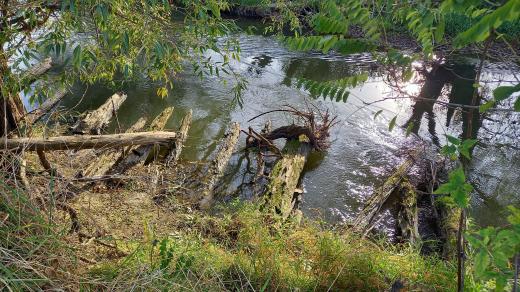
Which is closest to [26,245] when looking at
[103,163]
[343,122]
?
[103,163]

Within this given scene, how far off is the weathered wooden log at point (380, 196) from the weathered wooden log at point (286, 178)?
85cm

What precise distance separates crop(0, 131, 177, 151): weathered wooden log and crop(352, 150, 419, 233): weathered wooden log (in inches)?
104

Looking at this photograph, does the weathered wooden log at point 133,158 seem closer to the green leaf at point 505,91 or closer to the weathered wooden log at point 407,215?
the weathered wooden log at point 407,215

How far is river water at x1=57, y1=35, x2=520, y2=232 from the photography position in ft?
20.8

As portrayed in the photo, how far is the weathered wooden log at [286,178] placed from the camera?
16.5ft

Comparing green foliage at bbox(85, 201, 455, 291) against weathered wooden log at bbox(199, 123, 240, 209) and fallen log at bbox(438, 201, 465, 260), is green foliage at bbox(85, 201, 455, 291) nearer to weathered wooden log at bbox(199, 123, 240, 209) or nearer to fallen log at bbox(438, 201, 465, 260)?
fallen log at bbox(438, 201, 465, 260)

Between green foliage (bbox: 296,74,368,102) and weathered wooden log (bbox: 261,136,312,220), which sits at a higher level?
green foliage (bbox: 296,74,368,102)

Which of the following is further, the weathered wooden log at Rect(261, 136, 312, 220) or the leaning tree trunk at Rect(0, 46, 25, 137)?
the weathered wooden log at Rect(261, 136, 312, 220)

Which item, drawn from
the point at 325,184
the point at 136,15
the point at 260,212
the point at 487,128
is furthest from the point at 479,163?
the point at 136,15

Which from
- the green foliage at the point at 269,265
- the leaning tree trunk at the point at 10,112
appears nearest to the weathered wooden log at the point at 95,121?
the leaning tree trunk at the point at 10,112

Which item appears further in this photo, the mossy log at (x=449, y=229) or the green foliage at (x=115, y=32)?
the mossy log at (x=449, y=229)

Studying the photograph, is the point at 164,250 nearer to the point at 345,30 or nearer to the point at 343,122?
the point at 345,30

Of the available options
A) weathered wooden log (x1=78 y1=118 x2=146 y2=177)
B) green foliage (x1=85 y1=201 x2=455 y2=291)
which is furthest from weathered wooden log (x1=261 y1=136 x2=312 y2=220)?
weathered wooden log (x1=78 y1=118 x2=146 y2=177)

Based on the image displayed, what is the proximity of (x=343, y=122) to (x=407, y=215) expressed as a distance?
10.3ft
